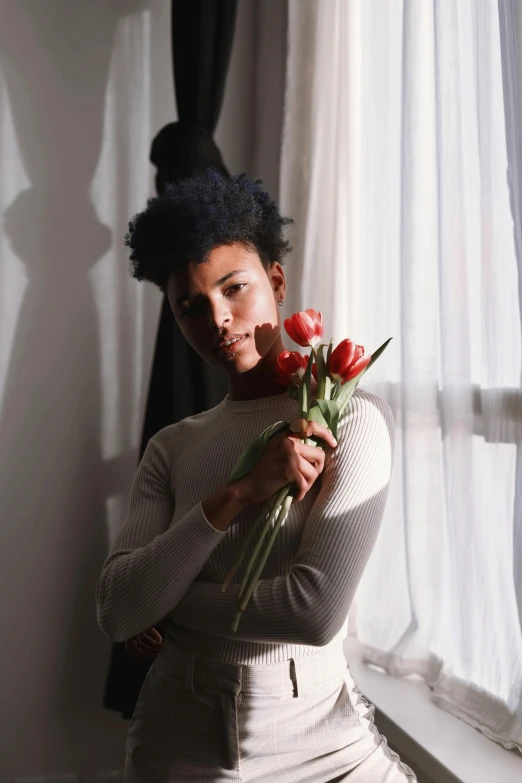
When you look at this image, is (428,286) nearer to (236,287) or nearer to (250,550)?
(236,287)

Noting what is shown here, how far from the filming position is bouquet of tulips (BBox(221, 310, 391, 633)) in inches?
41.1

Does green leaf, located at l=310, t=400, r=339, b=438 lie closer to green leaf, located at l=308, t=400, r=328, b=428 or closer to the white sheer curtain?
green leaf, located at l=308, t=400, r=328, b=428

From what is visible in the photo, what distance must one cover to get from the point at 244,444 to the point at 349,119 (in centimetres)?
105

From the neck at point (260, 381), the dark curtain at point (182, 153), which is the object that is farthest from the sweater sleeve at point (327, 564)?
the dark curtain at point (182, 153)

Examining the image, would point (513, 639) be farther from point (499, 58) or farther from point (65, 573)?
point (65, 573)

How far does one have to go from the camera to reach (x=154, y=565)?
1120 mm

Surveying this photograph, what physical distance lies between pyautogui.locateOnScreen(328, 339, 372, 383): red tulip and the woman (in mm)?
74

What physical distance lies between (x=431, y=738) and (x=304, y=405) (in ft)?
2.55

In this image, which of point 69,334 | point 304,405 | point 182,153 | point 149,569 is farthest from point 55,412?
point 304,405

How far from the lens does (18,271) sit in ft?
7.42

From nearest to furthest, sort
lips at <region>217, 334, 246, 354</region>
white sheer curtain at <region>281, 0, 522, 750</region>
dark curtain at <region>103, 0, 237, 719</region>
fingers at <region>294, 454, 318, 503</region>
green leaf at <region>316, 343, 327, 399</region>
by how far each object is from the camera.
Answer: fingers at <region>294, 454, 318, 503</region>
green leaf at <region>316, 343, 327, 399</region>
lips at <region>217, 334, 246, 354</region>
white sheer curtain at <region>281, 0, 522, 750</region>
dark curtain at <region>103, 0, 237, 719</region>

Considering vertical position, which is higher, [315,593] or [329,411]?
[329,411]

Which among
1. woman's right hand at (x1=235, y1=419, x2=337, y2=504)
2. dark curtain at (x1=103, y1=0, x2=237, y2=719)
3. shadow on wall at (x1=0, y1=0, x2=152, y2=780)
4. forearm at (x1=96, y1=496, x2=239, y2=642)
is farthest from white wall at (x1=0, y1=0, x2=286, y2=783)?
woman's right hand at (x1=235, y1=419, x2=337, y2=504)

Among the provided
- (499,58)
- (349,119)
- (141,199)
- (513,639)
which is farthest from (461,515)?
(141,199)
